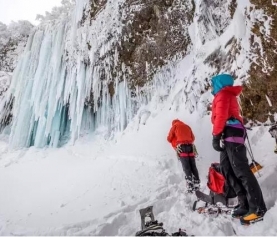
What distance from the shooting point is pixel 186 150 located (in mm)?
5227

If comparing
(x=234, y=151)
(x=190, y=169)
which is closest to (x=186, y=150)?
(x=190, y=169)

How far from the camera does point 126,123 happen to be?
1052cm

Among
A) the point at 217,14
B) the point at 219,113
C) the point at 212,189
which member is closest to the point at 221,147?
the point at 219,113

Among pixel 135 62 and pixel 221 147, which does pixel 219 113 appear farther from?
pixel 135 62

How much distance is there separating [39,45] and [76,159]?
6662mm

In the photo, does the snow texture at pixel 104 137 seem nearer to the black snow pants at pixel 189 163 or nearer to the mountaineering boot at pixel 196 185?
the mountaineering boot at pixel 196 185

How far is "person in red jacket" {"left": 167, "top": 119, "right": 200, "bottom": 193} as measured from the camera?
4.96 m

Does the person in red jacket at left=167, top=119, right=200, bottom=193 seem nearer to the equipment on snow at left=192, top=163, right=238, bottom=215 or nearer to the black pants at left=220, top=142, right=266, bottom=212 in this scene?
the equipment on snow at left=192, top=163, right=238, bottom=215

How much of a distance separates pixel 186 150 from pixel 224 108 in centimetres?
203

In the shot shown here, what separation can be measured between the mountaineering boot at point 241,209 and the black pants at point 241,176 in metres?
0.01

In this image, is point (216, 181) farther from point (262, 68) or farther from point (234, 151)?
point (262, 68)

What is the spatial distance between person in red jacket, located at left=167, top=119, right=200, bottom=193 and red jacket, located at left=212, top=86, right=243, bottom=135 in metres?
1.80

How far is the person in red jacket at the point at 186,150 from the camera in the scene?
4.96 metres

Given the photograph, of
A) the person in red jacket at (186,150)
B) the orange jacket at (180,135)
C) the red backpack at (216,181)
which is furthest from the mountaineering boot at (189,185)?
the red backpack at (216,181)
